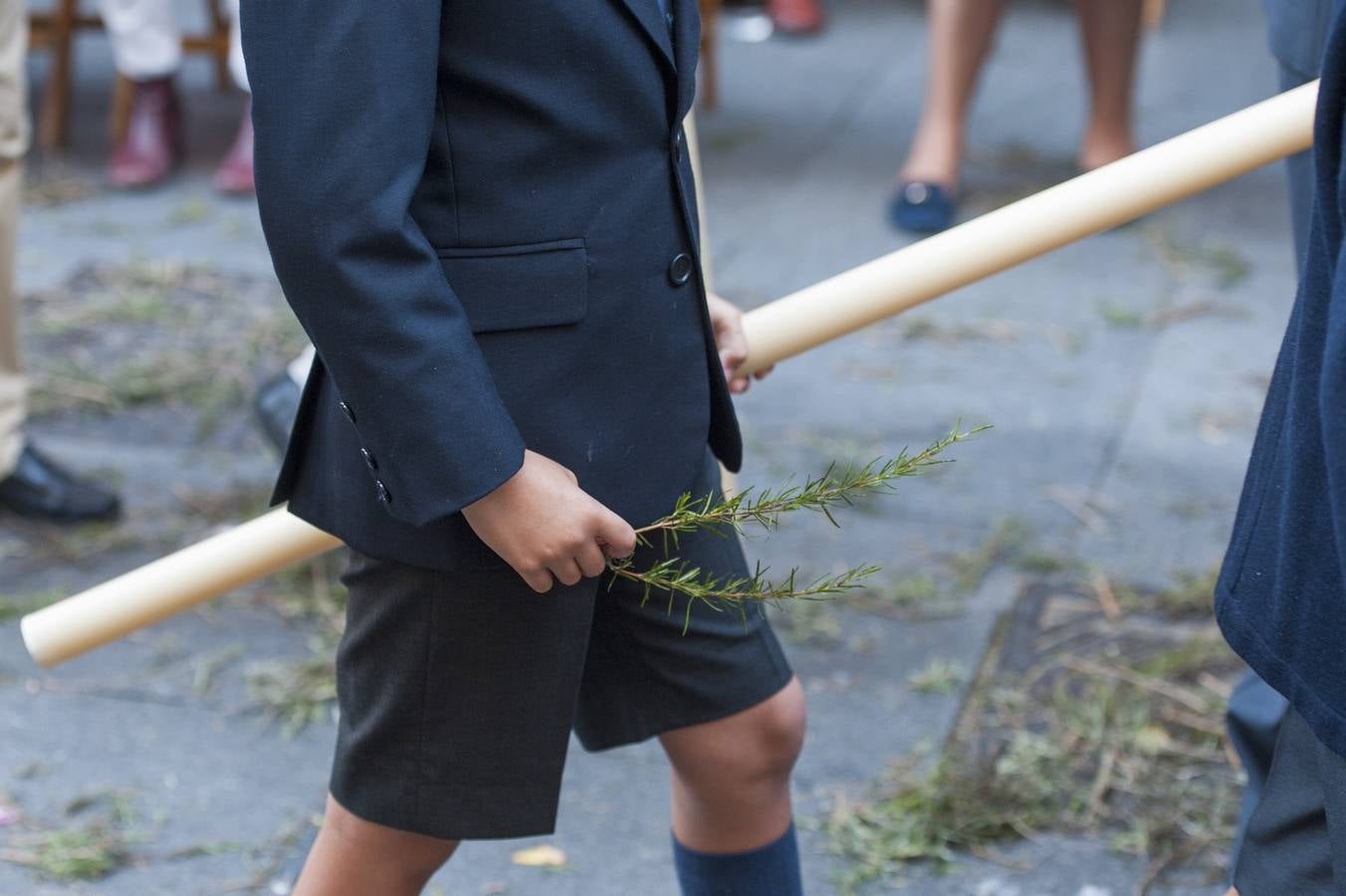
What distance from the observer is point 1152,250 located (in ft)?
13.9

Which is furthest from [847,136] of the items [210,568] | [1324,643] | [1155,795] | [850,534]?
[1324,643]

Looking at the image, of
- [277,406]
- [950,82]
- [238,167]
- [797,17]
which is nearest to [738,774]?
[277,406]

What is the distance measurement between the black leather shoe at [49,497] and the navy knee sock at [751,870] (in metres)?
1.71

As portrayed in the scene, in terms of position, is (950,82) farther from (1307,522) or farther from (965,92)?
(1307,522)

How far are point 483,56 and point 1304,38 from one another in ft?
3.72

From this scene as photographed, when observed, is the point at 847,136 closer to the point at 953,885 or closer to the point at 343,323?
the point at 953,885

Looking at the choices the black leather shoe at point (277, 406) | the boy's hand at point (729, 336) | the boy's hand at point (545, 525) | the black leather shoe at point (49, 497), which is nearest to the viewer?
the boy's hand at point (545, 525)

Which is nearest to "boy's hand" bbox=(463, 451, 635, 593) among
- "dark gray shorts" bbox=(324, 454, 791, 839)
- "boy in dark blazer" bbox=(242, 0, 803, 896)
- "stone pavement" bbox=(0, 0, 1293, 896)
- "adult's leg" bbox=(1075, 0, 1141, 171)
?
"boy in dark blazer" bbox=(242, 0, 803, 896)

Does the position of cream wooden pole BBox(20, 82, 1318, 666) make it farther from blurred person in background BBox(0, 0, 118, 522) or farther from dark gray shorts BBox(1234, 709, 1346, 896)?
blurred person in background BBox(0, 0, 118, 522)

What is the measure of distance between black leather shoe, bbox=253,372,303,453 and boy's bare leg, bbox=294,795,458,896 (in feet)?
4.13

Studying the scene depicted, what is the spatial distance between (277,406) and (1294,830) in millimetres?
1905

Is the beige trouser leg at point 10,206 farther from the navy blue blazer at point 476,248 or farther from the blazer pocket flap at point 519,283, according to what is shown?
the blazer pocket flap at point 519,283

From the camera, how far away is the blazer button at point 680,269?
4.54 ft

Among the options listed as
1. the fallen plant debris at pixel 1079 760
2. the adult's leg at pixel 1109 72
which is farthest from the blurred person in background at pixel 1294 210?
the adult's leg at pixel 1109 72
